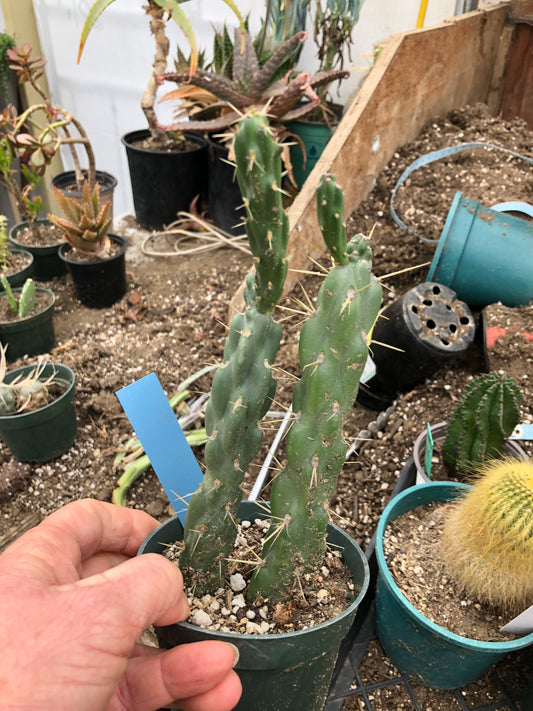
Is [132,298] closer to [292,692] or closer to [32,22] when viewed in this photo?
[292,692]

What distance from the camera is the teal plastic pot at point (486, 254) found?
152 cm

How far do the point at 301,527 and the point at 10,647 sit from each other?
35 cm

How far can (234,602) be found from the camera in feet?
2.55

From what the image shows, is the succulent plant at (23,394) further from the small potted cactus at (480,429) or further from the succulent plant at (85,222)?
the small potted cactus at (480,429)

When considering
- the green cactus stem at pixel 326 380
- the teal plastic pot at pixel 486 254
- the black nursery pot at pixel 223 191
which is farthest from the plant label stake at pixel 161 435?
the black nursery pot at pixel 223 191

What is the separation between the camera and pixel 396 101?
2006 mm

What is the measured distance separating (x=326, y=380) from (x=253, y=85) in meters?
2.02

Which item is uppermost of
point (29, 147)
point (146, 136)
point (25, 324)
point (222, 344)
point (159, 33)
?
point (159, 33)

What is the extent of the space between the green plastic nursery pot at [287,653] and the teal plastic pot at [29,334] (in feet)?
4.05

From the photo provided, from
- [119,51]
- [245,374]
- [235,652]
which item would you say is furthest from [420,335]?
[119,51]

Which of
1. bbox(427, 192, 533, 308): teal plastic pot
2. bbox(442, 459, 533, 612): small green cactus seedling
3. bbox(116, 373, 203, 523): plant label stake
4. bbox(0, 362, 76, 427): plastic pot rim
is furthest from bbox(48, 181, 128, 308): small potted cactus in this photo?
bbox(442, 459, 533, 612): small green cactus seedling

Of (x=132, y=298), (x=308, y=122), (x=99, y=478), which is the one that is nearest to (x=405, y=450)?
(x=99, y=478)

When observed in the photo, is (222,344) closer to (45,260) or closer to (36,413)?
(36,413)

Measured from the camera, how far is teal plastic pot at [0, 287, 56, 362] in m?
1.79
